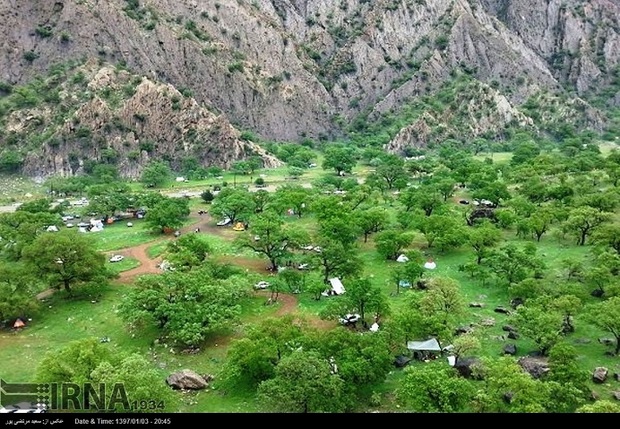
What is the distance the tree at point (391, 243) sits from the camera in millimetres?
52562

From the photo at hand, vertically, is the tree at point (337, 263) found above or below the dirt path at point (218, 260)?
above

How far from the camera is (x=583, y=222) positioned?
54.4 meters

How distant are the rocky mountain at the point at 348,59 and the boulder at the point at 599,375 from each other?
81.6m

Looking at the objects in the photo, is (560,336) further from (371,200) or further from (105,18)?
(105,18)

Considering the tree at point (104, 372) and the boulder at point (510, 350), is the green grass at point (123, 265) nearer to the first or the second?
the tree at point (104, 372)

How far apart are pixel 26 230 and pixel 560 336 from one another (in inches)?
1906

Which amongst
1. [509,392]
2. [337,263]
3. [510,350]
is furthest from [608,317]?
[337,263]

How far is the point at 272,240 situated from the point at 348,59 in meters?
108

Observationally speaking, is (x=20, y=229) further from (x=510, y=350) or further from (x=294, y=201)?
(x=510, y=350)

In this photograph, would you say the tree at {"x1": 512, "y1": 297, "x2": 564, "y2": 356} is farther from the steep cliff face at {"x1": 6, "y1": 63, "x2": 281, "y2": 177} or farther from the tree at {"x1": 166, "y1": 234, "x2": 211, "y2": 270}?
the steep cliff face at {"x1": 6, "y1": 63, "x2": 281, "y2": 177}

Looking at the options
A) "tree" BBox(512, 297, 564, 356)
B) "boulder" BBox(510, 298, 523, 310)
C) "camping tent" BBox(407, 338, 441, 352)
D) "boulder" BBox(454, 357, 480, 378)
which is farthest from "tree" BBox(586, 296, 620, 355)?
"camping tent" BBox(407, 338, 441, 352)

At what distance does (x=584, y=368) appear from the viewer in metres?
33.0

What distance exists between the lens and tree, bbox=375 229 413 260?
52.6m

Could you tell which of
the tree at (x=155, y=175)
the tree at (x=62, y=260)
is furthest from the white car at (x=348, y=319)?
the tree at (x=155, y=175)
